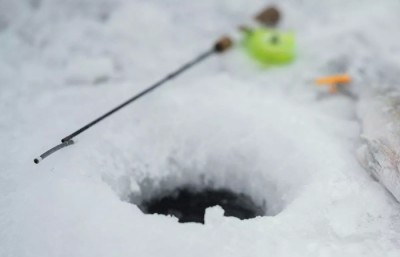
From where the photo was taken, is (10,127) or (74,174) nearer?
(74,174)

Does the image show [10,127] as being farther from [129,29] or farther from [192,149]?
[129,29]

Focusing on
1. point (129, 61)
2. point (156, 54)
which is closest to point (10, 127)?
point (129, 61)

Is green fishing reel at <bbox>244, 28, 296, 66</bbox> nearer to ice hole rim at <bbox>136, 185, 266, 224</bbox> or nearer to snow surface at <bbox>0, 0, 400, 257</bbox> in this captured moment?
snow surface at <bbox>0, 0, 400, 257</bbox>

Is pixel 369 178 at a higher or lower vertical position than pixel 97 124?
lower

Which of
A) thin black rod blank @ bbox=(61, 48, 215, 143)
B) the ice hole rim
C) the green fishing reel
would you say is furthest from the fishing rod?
the ice hole rim

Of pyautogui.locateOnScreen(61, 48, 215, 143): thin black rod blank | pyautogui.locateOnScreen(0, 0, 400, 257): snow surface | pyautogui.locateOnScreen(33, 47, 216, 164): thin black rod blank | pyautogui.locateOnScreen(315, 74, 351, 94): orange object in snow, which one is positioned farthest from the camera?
pyautogui.locateOnScreen(315, 74, 351, 94): orange object in snow

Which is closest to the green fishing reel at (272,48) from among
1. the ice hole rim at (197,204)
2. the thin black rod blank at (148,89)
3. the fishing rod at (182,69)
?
the fishing rod at (182,69)
